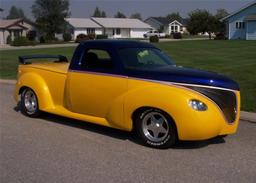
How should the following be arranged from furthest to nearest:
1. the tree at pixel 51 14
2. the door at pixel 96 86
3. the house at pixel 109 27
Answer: the house at pixel 109 27, the tree at pixel 51 14, the door at pixel 96 86

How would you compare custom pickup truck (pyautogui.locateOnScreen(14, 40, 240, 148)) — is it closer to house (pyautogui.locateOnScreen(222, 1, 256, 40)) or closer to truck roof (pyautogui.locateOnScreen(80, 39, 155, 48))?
truck roof (pyautogui.locateOnScreen(80, 39, 155, 48))

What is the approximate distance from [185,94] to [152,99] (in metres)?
0.48

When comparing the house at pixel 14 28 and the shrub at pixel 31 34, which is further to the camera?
the shrub at pixel 31 34

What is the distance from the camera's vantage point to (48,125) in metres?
7.99

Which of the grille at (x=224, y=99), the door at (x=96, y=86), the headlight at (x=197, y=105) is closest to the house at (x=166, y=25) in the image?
the door at (x=96, y=86)

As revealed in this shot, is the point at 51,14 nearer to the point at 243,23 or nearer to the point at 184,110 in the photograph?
the point at 243,23

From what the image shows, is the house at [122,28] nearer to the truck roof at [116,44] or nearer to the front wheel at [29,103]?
the front wheel at [29,103]

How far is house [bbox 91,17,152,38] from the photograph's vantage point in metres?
100

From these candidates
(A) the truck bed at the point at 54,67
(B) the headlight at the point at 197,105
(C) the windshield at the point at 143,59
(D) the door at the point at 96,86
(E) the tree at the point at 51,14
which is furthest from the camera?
(E) the tree at the point at 51,14

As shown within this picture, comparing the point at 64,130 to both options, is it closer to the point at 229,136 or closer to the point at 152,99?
the point at 152,99

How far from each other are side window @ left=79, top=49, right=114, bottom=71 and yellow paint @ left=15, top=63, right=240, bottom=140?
0.14 meters

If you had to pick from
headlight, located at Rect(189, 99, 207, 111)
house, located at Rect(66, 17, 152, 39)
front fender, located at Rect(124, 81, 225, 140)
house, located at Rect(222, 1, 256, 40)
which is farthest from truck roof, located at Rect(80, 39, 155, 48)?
house, located at Rect(66, 17, 152, 39)

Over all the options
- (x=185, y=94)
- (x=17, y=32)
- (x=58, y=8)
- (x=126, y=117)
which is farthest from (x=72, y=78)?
(x=58, y=8)

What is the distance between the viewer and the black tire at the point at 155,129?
20.7 feet
